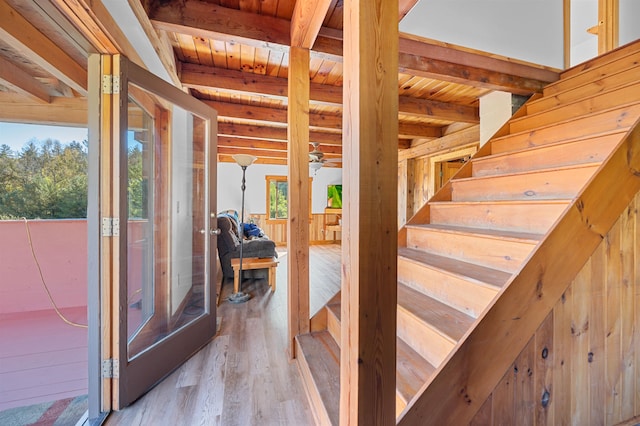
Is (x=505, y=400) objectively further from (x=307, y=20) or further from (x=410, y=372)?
(x=307, y=20)

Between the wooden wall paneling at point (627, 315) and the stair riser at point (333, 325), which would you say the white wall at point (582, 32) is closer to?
the wooden wall paneling at point (627, 315)

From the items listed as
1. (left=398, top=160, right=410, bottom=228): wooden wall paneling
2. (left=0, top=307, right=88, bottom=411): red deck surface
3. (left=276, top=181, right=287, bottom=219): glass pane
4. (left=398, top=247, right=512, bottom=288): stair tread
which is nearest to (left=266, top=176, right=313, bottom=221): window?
(left=276, top=181, right=287, bottom=219): glass pane

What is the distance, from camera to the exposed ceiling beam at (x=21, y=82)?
6.70 ft

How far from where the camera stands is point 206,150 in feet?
8.04

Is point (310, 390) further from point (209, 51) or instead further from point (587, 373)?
point (209, 51)

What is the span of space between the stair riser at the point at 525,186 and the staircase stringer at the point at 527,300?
29 centimetres

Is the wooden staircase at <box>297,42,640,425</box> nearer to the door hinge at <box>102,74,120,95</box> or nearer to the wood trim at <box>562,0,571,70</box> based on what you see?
the wood trim at <box>562,0,571,70</box>

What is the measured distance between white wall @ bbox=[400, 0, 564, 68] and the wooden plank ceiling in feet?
0.34

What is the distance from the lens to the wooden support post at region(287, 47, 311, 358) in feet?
6.58

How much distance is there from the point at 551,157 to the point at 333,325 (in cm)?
198

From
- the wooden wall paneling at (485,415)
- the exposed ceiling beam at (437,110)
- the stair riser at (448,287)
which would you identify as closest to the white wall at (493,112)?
the exposed ceiling beam at (437,110)

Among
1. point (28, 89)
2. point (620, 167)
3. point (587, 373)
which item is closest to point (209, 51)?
point (28, 89)

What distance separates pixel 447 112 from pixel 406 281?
2753 millimetres

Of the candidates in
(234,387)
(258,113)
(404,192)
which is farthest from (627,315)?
(404,192)
